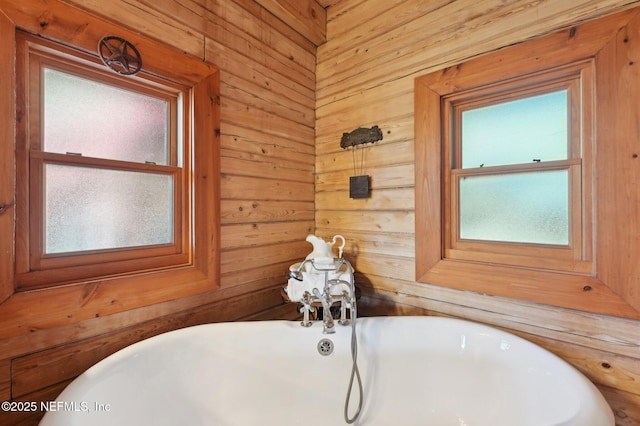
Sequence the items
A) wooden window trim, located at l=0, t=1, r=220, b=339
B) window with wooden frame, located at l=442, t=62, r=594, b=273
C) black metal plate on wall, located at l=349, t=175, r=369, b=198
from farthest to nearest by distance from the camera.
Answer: black metal plate on wall, located at l=349, t=175, r=369, b=198, window with wooden frame, located at l=442, t=62, r=594, b=273, wooden window trim, located at l=0, t=1, r=220, b=339

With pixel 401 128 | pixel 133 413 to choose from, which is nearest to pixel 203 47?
pixel 401 128

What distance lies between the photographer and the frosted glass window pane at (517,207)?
48.1 inches

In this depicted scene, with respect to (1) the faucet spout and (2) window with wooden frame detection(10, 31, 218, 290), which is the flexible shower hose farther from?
(2) window with wooden frame detection(10, 31, 218, 290)

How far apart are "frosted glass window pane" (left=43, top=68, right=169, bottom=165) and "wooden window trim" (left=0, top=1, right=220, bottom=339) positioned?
13 cm

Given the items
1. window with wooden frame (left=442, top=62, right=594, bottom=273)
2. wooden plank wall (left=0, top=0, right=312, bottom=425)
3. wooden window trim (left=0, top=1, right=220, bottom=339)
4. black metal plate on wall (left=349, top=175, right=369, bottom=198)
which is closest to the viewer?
wooden window trim (left=0, top=1, right=220, bottom=339)

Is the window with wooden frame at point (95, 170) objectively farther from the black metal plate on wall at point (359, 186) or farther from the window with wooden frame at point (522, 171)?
the window with wooden frame at point (522, 171)

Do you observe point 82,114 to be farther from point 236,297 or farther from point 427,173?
point 427,173

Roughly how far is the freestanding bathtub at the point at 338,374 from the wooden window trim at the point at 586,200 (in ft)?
0.87

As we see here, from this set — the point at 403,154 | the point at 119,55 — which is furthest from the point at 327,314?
the point at 119,55

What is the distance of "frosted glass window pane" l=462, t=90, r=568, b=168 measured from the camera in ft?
4.04

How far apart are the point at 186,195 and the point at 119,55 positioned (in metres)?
0.64

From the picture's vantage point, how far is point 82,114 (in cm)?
111

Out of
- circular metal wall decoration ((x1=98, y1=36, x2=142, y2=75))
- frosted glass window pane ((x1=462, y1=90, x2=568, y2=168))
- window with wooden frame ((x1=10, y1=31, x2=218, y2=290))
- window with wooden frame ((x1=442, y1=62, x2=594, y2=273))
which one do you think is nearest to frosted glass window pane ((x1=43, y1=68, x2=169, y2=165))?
window with wooden frame ((x1=10, y1=31, x2=218, y2=290))

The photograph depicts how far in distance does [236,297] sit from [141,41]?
1348 millimetres
